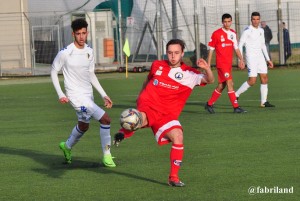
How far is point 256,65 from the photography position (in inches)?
833

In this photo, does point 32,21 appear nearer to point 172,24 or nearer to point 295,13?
point 172,24

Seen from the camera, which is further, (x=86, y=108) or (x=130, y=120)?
(x=86, y=108)

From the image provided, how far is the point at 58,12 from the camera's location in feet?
149

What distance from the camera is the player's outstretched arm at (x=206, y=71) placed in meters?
10.1

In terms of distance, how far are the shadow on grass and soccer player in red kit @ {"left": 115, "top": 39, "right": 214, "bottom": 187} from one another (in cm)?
62

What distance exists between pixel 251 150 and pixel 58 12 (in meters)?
32.9

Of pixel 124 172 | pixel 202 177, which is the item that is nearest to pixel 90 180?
pixel 124 172

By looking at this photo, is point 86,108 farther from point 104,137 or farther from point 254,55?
point 254,55

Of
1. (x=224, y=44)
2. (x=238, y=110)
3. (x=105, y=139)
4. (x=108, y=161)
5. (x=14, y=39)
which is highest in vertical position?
(x=224, y=44)

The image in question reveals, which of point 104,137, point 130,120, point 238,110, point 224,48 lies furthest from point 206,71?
point 224,48

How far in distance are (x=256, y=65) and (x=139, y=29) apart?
21.7 m

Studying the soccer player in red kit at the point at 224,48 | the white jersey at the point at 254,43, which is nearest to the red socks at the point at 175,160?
the soccer player in red kit at the point at 224,48

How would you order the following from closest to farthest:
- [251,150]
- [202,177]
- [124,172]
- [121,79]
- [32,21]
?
[202,177] → [124,172] → [251,150] → [121,79] → [32,21]

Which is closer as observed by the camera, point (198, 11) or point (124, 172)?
point (124, 172)
